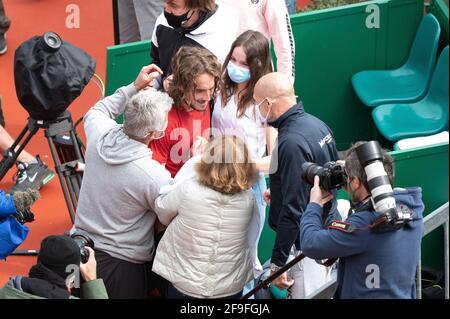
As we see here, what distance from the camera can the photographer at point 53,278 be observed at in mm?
4957

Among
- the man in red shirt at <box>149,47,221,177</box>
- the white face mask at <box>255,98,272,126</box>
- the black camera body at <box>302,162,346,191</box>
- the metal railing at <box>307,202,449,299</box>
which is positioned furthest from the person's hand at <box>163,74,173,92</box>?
the metal railing at <box>307,202,449,299</box>

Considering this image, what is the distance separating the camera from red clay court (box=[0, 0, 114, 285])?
26.4ft

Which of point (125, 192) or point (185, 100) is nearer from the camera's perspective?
point (125, 192)

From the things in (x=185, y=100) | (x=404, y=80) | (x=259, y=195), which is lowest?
(x=404, y=80)

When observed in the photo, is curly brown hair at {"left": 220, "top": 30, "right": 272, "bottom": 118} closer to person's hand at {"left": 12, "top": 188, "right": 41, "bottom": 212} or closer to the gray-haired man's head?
the gray-haired man's head

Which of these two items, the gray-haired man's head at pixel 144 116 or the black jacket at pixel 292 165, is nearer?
the black jacket at pixel 292 165

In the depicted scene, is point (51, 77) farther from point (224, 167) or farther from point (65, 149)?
point (224, 167)

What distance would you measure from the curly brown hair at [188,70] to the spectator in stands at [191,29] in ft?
1.88

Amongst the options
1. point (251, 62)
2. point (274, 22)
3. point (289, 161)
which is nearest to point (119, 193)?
point (289, 161)

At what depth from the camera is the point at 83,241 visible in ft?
18.9

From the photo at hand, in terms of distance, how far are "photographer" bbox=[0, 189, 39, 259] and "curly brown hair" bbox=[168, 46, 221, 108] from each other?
40.4 inches

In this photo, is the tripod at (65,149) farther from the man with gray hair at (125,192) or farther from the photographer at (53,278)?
the photographer at (53,278)

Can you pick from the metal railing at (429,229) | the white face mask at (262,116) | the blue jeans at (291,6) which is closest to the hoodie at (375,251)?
the metal railing at (429,229)

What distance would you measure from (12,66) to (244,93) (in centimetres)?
431
